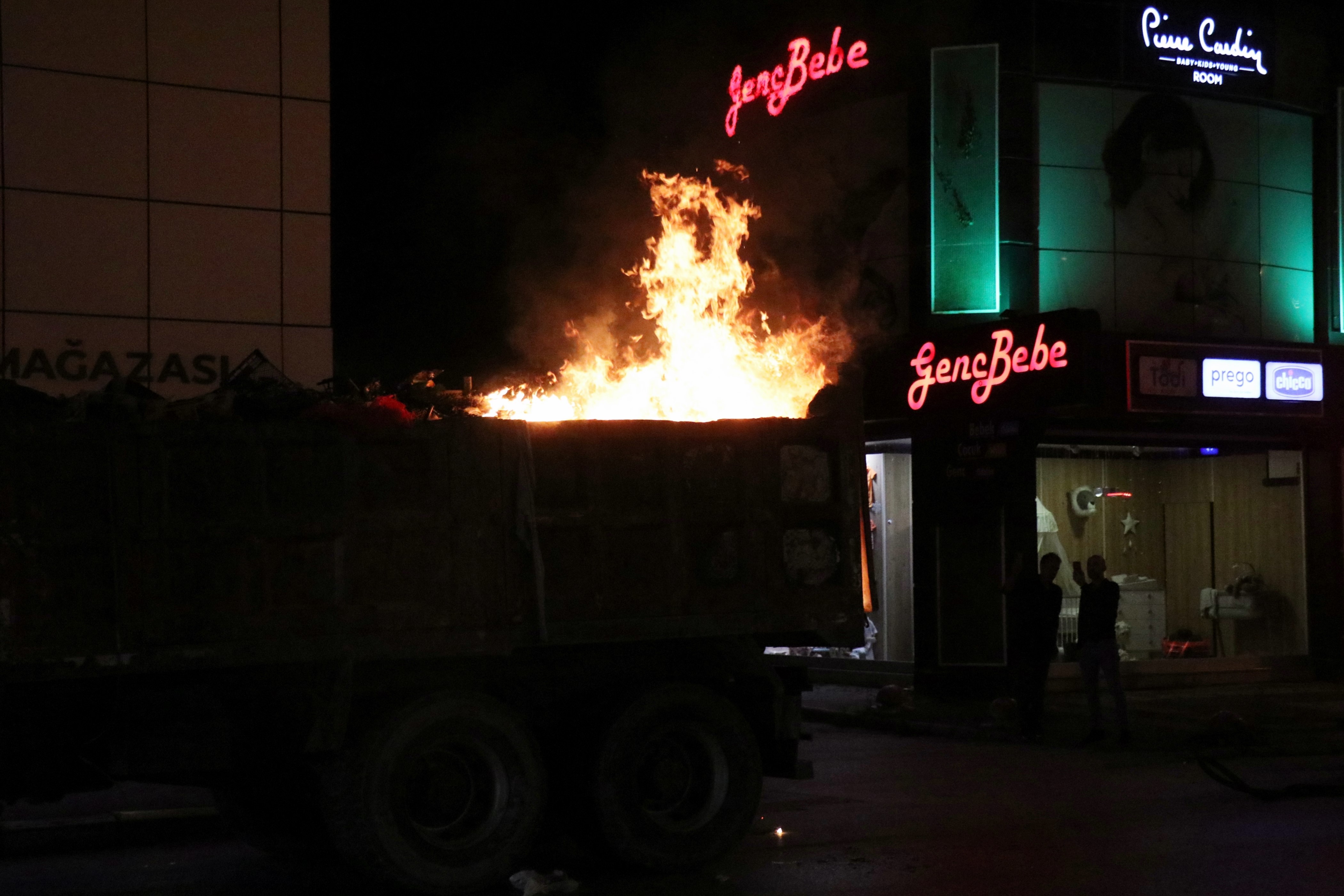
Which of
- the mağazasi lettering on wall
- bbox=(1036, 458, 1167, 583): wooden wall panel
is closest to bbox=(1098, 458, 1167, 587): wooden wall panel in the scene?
bbox=(1036, 458, 1167, 583): wooden wall panel

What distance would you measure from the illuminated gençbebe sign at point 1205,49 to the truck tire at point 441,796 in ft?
47.9

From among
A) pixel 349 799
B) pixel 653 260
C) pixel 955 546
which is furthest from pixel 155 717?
pixel 955 546

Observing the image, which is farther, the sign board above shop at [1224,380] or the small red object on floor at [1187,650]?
the small red object on floor at [1187,650]

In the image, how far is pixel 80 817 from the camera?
9.88m

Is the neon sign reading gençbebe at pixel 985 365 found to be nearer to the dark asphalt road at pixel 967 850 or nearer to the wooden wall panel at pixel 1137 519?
the wooden wall panel at pixel 1137 519

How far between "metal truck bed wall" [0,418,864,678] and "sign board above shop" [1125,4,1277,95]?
39.9 ft

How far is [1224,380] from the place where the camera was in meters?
19.5

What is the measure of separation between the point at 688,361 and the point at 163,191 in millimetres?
6451

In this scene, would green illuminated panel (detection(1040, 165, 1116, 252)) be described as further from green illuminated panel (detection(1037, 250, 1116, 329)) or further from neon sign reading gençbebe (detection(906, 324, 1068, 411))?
neon sign reading gençbebe (detection(906, 324, 1068, 411))

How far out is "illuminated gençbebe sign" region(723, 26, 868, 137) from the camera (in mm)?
20375

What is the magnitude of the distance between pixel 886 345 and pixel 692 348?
8.01 metres

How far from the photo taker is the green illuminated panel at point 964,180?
19.1 m

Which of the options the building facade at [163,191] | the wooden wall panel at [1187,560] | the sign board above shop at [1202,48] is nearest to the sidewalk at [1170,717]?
the wooden wall panel at [1187,560]

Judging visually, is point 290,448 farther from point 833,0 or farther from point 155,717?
point 833,0
